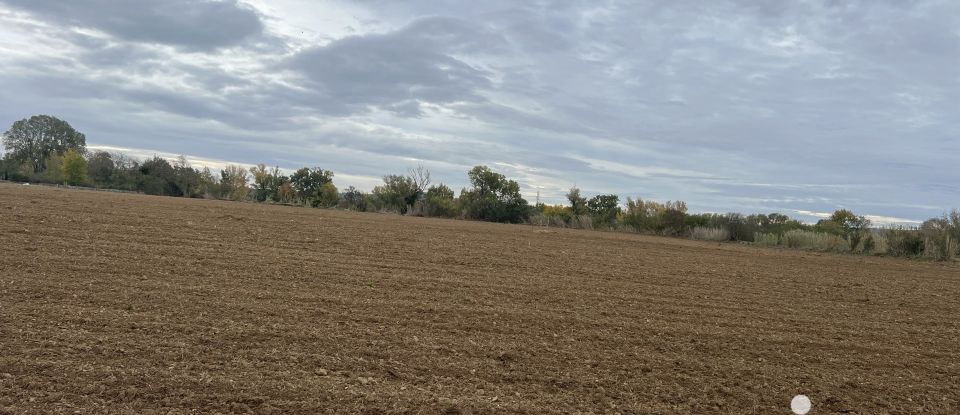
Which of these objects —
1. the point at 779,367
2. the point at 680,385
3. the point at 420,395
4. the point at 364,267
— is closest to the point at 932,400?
the point at 779,367

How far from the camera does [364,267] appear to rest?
10477mm

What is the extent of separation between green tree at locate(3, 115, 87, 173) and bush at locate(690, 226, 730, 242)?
56712 millimetres

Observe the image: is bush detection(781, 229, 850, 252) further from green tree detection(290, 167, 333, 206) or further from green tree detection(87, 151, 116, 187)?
green tree detection(87, 151, 116, 187)

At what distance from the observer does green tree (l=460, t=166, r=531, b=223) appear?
37.2 m

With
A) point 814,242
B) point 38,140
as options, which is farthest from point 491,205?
point 38,140

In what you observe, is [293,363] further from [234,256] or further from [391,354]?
[234,256]

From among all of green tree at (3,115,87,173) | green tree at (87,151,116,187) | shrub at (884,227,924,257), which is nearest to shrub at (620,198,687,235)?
shrub at (884,227,924,257)

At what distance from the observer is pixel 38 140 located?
61.6 m

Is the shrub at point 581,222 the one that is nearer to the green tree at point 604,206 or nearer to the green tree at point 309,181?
the green tree at point 604,206

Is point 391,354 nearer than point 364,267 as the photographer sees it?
Yes

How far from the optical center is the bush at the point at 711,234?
2781 centimetres

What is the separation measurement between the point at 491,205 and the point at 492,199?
62cm

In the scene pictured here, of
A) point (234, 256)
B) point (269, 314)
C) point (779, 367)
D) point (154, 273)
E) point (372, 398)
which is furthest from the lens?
point (234, 256)

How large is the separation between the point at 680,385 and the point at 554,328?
191 cm
